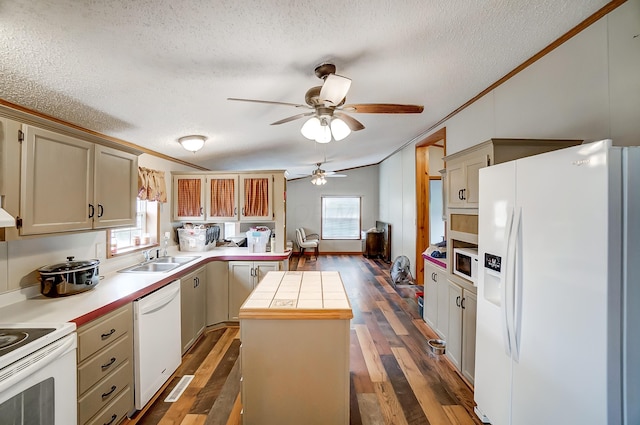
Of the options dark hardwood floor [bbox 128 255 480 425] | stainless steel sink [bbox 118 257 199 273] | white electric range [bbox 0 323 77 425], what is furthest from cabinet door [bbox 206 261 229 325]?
white electric range [bbox 0 323 77 425]

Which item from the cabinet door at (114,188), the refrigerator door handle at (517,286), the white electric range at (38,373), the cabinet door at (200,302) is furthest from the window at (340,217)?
the white electric range at (38,373)

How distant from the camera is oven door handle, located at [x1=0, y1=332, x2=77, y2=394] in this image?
1.05 m

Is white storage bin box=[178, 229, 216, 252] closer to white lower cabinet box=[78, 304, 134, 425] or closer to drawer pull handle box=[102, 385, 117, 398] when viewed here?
white lower cabinet box=[78, 304, 134, 425]

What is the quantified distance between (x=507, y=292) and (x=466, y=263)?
87cm

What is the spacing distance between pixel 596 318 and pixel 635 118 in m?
1.17

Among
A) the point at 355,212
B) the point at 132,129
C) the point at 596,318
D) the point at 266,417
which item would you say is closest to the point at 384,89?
the point at 596,318

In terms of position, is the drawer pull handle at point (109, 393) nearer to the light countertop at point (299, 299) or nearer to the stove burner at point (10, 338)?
the stove burner at point (10, 338)

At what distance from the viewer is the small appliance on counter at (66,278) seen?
5.86ft

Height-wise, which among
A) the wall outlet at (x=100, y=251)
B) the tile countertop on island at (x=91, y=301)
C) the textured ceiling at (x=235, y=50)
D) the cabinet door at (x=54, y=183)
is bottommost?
the tile countertop on island at (x=91, y=301)

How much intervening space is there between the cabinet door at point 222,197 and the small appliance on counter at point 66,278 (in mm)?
1807

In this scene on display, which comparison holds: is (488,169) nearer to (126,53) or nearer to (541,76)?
(541,76)

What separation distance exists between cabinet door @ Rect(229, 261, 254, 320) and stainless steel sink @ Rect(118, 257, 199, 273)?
512 mm

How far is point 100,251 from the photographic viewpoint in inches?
95.3

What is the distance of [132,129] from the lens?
8.09 feet
